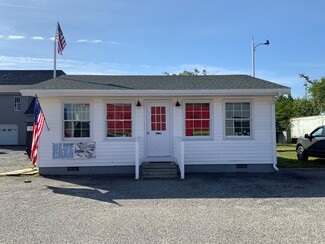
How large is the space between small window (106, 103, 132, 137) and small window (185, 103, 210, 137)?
2.07m

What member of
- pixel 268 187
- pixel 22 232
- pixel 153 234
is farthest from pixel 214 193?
pixel 22 232

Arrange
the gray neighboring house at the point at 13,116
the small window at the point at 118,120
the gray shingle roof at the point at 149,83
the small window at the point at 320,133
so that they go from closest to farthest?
the gray shingle roof at the point at 149,83 → the small window at the point at 118,120 → the small window at the point at 320,133 → the gray neighboring house at the point at 13,116

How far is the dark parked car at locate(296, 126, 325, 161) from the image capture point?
13.6 meters

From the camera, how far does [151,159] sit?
11.2 meters

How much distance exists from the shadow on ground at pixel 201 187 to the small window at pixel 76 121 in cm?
155

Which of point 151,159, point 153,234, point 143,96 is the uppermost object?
point 143,96

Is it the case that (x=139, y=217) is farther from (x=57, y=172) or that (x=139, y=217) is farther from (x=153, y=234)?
(x=57, y=172)

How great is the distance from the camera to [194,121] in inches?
445

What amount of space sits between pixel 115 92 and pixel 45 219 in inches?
214

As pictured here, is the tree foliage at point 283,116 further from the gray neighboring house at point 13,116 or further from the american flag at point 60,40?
the gray neighboring house at point 13,116

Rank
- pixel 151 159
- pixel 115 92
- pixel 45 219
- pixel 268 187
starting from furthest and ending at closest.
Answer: pixel 151 159 < pixel 115 92 < pixel 268 187 < pixel 45 219

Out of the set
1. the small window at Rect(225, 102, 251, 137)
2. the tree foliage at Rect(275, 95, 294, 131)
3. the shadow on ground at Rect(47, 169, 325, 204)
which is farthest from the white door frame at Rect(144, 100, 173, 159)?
the tree foliage at Rect(275, 95, 294, 131)

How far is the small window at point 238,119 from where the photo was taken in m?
11.3

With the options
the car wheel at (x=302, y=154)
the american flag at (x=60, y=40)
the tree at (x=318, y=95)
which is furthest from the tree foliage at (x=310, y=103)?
the american flag at (x=60, y=40)
